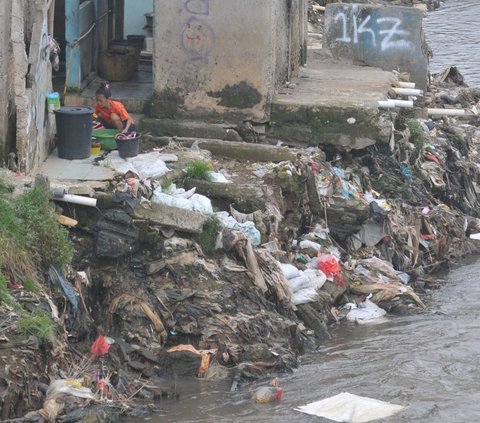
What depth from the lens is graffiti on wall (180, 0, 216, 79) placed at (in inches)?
432

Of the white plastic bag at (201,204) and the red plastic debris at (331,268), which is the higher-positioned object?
the white plastic bag at (201,204)

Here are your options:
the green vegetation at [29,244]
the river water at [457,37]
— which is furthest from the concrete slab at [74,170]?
the river water at [457,37]

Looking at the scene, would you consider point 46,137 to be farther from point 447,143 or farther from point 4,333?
point 447,143

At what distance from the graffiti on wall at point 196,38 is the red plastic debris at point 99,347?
433 centimetres

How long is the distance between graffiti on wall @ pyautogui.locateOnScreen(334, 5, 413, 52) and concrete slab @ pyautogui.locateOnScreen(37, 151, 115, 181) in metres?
6.77

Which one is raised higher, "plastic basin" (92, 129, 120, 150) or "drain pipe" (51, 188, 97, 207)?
"plastic basin" (92, 129, 120, 150)

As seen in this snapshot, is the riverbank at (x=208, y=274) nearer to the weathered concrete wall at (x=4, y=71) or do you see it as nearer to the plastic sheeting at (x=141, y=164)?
the plastic sheeting at (x=141, y=164)

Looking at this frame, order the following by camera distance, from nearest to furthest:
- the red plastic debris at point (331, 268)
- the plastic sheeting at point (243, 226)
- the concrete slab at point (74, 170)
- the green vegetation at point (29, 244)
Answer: the green vegetation at point (29, 244) → the plastic sheeting at point (243, 226) → the concrete slab at point (74, 170) → the red plastic debris at point (331, 268)

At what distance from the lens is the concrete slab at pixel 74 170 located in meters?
9.12

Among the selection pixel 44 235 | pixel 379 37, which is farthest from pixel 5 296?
pixel 379 37

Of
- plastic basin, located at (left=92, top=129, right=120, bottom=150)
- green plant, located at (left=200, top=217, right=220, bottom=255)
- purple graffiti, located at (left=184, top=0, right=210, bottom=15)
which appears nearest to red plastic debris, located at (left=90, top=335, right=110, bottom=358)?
green plant, located at (left=200, top=217, right=220, bottom=255)

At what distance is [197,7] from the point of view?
10953 mm

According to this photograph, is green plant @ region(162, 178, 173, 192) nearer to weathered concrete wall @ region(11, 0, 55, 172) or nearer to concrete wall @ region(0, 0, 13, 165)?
weathered concrete wall @ region(11, 0, 55, 172)

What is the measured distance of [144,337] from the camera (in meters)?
7.87
